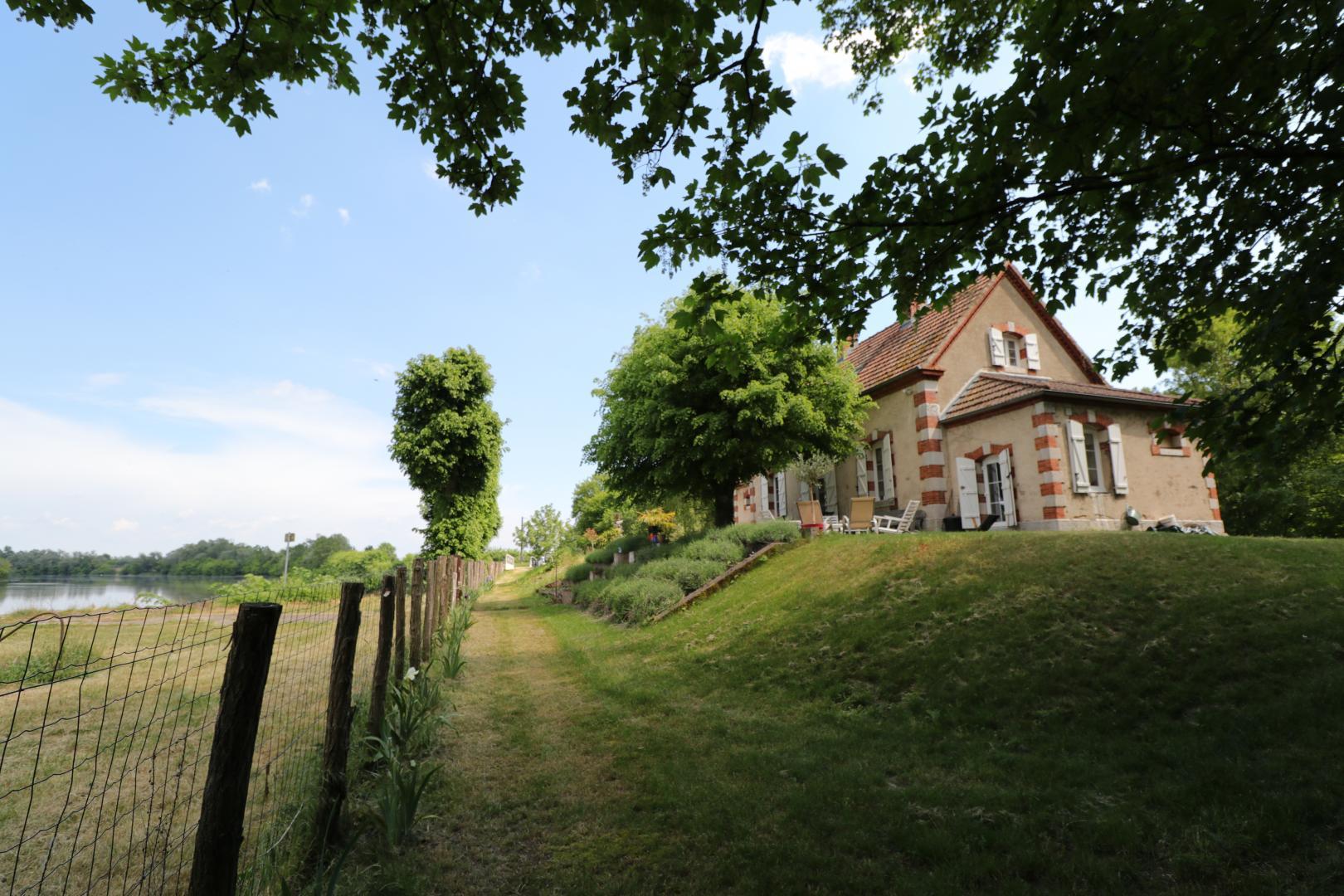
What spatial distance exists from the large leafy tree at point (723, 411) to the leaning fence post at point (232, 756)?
1242 centimetres

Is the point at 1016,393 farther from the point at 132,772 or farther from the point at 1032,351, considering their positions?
the point at 132,772

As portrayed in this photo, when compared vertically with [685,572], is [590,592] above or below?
below

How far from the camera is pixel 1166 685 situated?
18.4 feet

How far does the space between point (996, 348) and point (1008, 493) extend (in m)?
4.96

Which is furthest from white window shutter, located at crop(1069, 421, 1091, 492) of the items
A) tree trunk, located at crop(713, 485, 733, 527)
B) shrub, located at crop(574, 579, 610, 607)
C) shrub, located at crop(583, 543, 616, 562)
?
shrub, located at crop(583, 543, 616, 562)

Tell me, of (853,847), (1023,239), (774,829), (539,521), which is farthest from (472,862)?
(539,521)

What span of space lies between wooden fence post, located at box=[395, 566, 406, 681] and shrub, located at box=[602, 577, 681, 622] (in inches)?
241

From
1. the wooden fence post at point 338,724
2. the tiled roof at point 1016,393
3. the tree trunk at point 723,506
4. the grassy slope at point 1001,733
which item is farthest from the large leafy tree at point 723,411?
the wooden fence post at point 338,724

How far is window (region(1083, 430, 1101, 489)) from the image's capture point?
595 inches

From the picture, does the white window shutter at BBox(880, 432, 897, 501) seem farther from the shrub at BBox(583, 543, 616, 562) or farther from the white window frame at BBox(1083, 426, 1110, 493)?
the shrub at BBox(583, 543, 616, 562)

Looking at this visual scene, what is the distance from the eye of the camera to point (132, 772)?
5.45m

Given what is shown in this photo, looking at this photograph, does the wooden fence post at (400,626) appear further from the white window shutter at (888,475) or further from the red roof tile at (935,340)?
the white window shutter at (888,475)

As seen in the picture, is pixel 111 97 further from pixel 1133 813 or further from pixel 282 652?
pixel 1133 813

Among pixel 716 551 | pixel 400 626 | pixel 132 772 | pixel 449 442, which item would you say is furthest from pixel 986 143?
pixel 449 442
